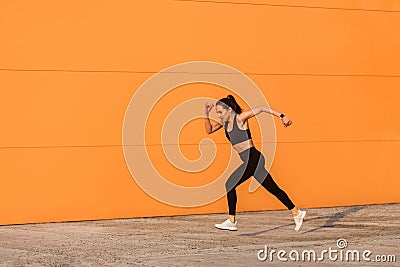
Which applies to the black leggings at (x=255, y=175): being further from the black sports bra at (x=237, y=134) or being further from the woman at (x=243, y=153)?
the black sports bra at (x=237, y=134)

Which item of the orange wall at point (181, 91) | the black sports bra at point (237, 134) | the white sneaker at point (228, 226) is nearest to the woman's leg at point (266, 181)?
the black sports bra at point (237, 134)

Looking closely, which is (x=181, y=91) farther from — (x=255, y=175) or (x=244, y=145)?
(x=255, y=175)

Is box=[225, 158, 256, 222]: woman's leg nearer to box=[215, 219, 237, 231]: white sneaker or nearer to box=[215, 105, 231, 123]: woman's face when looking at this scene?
box=[215, 219, 237, 231]: white sneaker

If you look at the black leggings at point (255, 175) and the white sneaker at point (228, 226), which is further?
the white sneaker at point (228, 226)

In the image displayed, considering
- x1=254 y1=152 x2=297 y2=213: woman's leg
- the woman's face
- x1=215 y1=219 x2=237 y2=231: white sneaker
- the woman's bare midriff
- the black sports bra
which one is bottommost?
x1=215 y1=219 x2=237 y2=231: white sneaker

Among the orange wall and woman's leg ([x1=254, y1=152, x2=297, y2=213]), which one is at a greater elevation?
the orange wall

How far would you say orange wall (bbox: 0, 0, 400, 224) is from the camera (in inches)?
502

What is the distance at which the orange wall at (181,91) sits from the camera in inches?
502

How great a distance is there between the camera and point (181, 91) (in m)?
13.7

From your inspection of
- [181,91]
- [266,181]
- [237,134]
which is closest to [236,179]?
[266,181]

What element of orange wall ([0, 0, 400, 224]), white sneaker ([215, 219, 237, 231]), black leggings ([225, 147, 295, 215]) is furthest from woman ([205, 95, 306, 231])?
orange wall ([0, 0, 400, 224])

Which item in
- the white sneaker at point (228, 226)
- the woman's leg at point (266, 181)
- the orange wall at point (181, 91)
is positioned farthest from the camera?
the orange wall at point (181, 91)

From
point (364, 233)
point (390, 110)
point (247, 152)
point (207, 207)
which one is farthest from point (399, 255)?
point (390, 110)

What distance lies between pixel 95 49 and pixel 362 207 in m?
4.61
